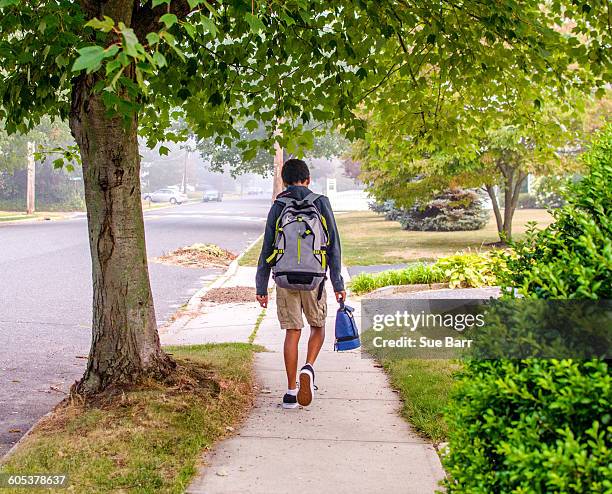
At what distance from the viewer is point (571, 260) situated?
90.8 inches

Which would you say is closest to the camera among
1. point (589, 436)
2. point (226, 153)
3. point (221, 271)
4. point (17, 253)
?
point (589, 436)

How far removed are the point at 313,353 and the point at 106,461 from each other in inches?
78.6

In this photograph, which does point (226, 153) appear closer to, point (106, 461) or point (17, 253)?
point (17, 253)

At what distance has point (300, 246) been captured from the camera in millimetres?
5457

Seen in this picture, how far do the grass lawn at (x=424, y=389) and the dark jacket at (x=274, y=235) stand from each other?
1.04 meters

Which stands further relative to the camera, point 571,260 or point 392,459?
point 392,459

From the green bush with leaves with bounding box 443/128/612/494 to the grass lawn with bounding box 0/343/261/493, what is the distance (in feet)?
6.82

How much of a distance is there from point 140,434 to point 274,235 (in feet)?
5.85

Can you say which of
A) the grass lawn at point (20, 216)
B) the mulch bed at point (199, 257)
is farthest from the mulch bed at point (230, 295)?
the grass lawn at point (20, 216)

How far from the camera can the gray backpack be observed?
546 cm

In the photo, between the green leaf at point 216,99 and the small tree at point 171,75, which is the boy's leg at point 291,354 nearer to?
the small tree at point 171,75

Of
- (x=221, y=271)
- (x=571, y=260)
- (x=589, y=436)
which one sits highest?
(x=571, y=260)

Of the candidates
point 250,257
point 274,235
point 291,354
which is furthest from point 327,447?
→ point 250,257

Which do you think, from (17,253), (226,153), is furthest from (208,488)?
(226,153)
